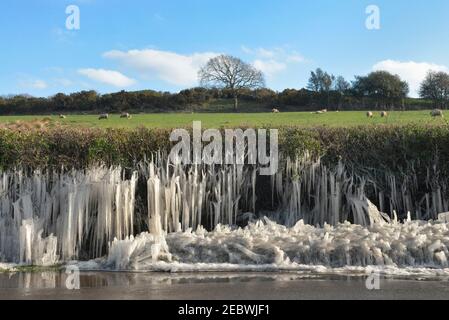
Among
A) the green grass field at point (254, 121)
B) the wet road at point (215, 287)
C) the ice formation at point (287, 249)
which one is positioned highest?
the green grass field at point (254, 121)

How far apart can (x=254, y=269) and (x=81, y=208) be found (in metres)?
4.13

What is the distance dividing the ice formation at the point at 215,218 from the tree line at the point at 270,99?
4272 centimetres

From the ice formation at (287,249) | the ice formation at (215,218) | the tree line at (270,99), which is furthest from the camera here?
the tree line at (270,99)

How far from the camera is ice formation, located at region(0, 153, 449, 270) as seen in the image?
37.0ft

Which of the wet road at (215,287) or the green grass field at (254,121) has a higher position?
the green grass field at (254,121)

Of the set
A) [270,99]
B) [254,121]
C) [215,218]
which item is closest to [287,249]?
[215,218]

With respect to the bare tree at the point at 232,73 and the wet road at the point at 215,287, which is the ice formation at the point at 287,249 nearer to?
the wet road at the point at 215,287

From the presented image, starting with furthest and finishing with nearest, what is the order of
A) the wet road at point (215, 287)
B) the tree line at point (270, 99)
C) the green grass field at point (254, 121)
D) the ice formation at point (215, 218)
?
the tree line at point (270, 99)
the green grass field at point (254, 121)
the ice formation at point (215, 218)
the wet road at point (215, 287)

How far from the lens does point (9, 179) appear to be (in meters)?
13.9

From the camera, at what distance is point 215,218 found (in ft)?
44.0

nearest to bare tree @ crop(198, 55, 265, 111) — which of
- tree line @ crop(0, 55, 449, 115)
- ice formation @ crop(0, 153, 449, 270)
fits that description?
tree line @ crop(0, 55, 449, 115)

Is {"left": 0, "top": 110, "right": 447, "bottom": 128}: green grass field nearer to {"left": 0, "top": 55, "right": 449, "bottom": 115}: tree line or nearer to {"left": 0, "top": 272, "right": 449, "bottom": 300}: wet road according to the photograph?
{"left": 0, "top": 272, "right": 449, "bottom": 300}: wet road

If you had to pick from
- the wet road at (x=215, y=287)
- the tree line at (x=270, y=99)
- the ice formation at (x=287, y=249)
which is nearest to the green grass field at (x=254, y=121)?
the ice formation at (x=287, y=249)

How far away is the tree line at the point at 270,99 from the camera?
5694cm
